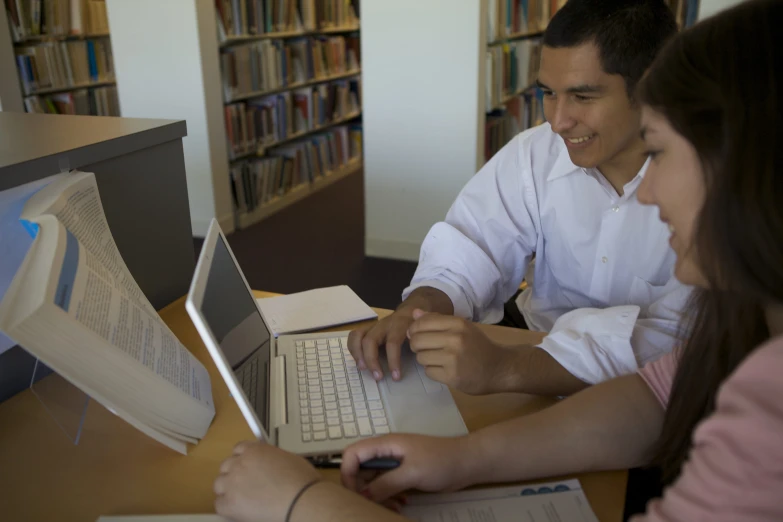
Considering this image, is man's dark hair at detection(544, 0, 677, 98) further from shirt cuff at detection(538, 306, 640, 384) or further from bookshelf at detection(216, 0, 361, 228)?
bookshelf at detection(216, 0, 361, 228)

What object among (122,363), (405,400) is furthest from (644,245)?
(122,363)

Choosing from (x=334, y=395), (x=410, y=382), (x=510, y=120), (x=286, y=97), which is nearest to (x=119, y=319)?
(x=334, y=395)

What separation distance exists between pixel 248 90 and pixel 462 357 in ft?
11.4

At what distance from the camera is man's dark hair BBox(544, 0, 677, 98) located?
1201 mm

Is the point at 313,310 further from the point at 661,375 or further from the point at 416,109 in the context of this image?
the point at 416,109

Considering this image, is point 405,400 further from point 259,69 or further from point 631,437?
point 259,69

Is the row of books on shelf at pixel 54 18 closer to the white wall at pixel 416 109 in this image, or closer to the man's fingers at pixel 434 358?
the white wall at pixel 416 109

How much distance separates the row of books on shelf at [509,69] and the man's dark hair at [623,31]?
1.81 metres

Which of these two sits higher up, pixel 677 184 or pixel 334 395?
pixel 677 184

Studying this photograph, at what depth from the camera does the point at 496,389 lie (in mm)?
888

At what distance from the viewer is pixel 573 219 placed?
1.33 meters

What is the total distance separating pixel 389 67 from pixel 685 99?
2608mm

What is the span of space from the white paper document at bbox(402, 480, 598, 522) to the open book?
0.32m

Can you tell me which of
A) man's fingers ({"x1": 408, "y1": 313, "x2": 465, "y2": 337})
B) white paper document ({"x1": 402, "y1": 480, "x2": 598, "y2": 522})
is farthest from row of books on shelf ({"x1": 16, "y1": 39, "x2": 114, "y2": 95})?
white paper document ({"x1": 402, "y1": 480, "x2": 598, "y2": 522})
